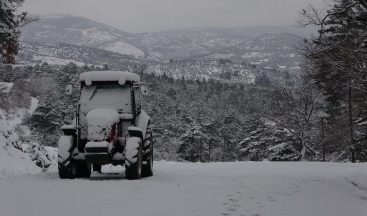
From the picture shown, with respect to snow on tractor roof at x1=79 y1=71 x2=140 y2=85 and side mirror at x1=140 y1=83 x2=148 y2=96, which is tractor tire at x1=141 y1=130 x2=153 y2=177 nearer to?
side mirror at x1=140 y1=83 x2=148 y2=96

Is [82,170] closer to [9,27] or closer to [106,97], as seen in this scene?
[106,97]

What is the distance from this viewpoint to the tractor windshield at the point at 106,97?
12.9 meters

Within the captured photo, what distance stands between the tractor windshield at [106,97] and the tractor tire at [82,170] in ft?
4.24

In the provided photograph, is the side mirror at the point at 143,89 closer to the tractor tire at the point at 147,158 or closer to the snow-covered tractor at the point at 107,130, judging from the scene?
the snow-covered tractor at the point at 107,130

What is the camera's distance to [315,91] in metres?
39.9

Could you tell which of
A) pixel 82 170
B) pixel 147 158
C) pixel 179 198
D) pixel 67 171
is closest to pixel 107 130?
pixel 67 171

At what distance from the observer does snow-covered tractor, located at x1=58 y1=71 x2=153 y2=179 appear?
11758mm

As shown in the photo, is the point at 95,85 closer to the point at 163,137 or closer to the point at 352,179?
the point at 352,179

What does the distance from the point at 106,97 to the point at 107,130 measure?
139 cm

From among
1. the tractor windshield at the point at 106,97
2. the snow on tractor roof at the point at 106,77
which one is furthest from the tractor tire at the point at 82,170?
the snow on tractor roof at the point at 106,77

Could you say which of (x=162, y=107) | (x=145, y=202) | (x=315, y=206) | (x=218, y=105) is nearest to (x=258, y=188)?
(x=315, y=206)

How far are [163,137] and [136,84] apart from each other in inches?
3492

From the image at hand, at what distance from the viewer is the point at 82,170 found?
12867 mm

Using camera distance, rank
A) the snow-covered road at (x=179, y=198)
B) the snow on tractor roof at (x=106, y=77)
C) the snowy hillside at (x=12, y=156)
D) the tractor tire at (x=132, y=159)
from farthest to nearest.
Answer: the snowy hillside at (x=12, y=156) → the snow on tractor roof at (x=106, y=77) → the tractor tire at (x=132, y=159) → the snow-covered road at (x=179, y=198)
